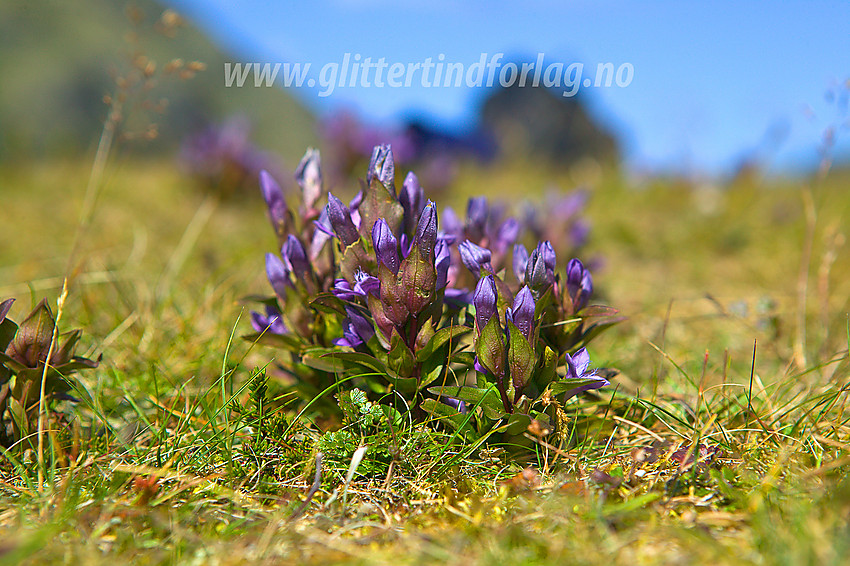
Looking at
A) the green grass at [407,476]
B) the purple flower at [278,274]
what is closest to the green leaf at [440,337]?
the green grass at [407,476]

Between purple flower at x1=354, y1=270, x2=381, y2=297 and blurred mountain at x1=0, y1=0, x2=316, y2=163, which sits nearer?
purple flower at x1=354, y1=270, x2=381, y2=297

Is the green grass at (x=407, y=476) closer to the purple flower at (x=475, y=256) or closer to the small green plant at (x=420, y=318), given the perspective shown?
the small green plant at (x=420, y=318)

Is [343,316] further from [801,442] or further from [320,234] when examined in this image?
[801,442]

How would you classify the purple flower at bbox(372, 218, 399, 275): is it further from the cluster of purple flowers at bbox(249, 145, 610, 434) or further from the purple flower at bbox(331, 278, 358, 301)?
the purple flower at bbox(331, 278, 358, 301)

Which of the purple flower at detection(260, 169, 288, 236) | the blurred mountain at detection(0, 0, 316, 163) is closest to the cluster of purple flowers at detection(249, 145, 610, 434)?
Result: the purple flower at detection(260, 169, 288, 236)

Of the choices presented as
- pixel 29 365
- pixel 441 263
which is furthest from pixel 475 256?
pixel 29 365

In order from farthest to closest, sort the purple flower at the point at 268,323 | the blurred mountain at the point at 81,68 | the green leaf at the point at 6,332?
the blurred mountain at the point at 81,68, the purple flower at the point at 268,323, the green leaf at the point at 6,332

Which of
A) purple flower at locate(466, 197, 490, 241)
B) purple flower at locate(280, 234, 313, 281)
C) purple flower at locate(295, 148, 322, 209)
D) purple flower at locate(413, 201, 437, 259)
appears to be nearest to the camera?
purple flower at locate(413, 201, 437, 259)
